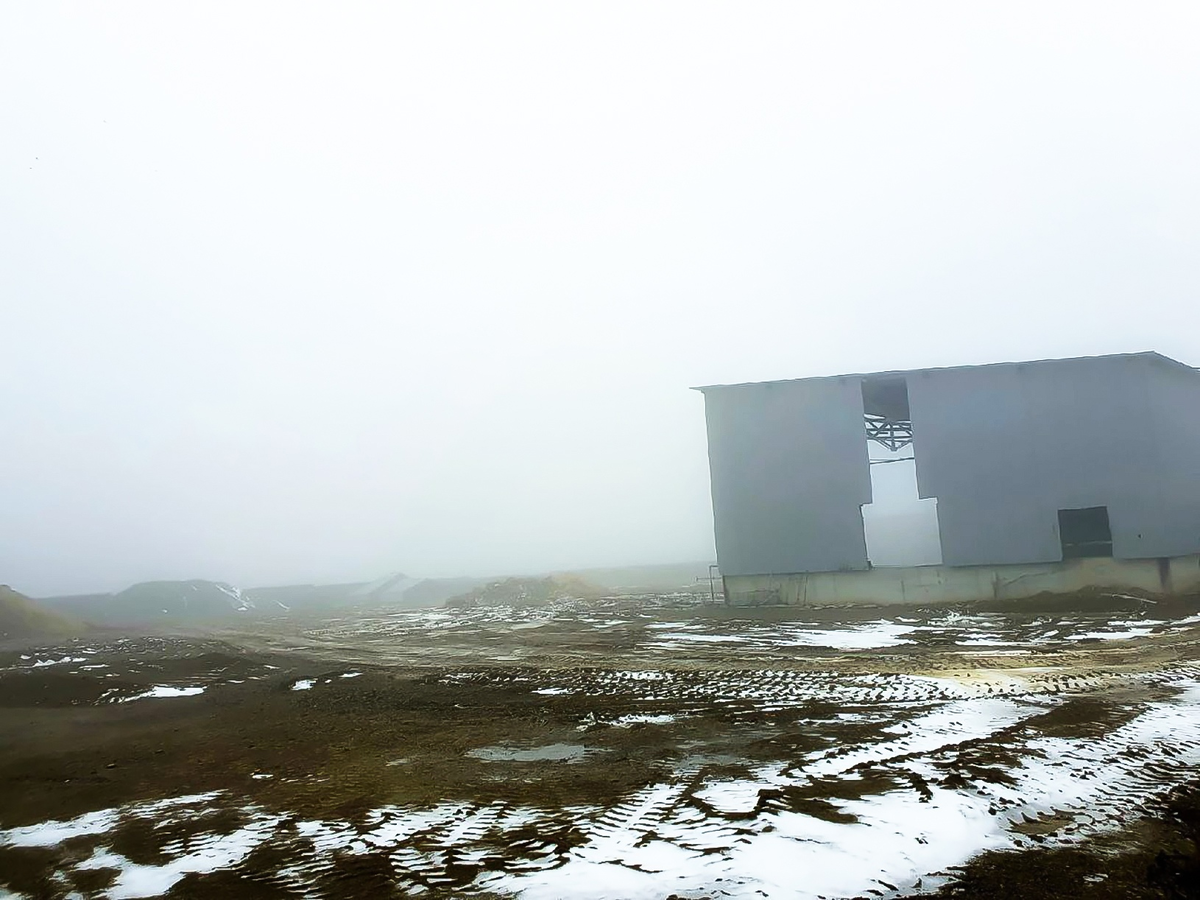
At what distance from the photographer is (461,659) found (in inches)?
594

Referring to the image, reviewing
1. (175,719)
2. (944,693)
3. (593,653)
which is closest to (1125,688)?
(944,693)

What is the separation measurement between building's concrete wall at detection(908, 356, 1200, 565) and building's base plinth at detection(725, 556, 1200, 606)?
0.35 m

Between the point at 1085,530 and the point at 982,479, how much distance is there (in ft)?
11.8

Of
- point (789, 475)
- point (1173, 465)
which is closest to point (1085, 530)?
point (1173, 465)

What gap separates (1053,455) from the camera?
2080 cm

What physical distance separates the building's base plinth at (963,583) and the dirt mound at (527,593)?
15.9 meters

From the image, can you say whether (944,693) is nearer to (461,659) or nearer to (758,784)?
(758,784)

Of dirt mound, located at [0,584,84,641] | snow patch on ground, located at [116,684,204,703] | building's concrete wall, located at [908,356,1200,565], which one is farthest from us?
dirt mound, located at [0,584,84,641]

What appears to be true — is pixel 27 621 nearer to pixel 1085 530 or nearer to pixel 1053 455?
pixel 1053 455

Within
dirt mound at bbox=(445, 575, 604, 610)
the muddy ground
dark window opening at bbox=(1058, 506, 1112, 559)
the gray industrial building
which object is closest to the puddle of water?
the muddy ground

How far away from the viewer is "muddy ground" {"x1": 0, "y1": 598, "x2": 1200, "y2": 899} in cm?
434

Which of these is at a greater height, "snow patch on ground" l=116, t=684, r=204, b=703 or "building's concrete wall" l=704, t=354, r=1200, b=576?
"building's concrete wall" l=704, t=354, r=1200, b=576

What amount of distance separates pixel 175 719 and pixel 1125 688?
12738 millimetres

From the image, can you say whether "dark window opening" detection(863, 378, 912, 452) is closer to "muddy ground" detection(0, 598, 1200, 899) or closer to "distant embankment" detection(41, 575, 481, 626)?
"muddy ground" detection(0, 598, 1200, 899)
